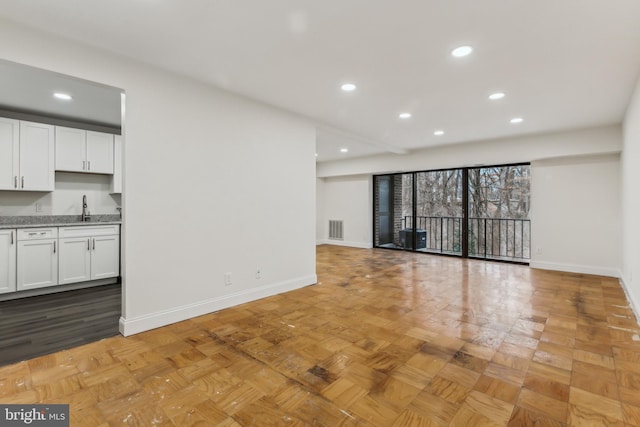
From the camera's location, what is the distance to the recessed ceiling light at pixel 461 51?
235 centimetres

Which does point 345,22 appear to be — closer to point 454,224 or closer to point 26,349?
point 26,349

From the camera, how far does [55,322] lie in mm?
2854

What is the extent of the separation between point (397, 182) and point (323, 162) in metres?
2.07

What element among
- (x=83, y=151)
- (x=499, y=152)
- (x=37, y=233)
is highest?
(x=499, y=152)

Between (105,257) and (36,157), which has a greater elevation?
(36,157)

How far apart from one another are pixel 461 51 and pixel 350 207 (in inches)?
231

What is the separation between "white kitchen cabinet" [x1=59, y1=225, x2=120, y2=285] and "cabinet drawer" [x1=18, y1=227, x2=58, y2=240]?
8 cm

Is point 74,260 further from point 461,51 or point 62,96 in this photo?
point 461,51

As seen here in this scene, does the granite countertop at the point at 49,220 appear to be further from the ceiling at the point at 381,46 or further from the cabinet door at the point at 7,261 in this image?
the ceiling at the point at 381,46

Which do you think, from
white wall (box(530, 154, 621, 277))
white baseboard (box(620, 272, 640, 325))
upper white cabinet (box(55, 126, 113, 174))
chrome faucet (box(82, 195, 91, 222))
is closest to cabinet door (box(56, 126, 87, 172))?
upper white cabinet (box(55, 126, 113, 174))

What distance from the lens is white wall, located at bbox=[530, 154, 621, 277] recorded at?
4.73 m

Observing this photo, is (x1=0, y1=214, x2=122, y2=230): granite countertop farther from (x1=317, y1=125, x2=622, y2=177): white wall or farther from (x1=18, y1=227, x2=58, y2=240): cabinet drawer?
(x1=317, y1=125, x2=622, y2=177): white wall

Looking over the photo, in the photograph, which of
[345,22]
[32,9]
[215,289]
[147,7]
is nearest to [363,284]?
[215,289]

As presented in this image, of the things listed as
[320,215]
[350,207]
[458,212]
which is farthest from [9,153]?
[458,212]
